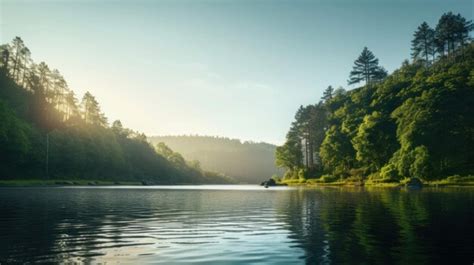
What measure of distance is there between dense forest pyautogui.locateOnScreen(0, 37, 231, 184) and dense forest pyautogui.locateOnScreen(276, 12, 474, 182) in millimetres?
79486

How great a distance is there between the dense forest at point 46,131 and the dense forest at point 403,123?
261 feet

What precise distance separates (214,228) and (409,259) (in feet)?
41.0

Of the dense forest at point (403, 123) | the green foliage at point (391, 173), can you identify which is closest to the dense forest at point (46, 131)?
the dense forest at point (403, 123)

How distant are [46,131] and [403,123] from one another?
120108mm

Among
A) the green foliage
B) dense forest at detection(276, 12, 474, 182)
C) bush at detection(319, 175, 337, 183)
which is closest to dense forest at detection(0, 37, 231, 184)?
dense forest at detection(276, 12, 474, 182)

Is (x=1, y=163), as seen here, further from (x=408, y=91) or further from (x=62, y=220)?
(x=408, y=91)

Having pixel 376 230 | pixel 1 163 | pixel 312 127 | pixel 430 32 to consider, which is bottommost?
pixel 376 230

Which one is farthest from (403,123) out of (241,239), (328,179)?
(241,239)

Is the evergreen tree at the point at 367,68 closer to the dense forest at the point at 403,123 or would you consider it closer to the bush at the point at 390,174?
the dense forest at the point at 403,123

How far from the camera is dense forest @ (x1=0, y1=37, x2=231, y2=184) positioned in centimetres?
11338

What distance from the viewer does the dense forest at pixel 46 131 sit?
11338 cm

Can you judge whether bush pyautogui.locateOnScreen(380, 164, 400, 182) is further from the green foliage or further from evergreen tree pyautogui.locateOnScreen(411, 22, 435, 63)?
evergreen tree pyautogui.locateOnScreen(411, 22, 435, 63)

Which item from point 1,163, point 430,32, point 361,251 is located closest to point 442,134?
point 430,32

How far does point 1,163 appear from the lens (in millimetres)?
112500
